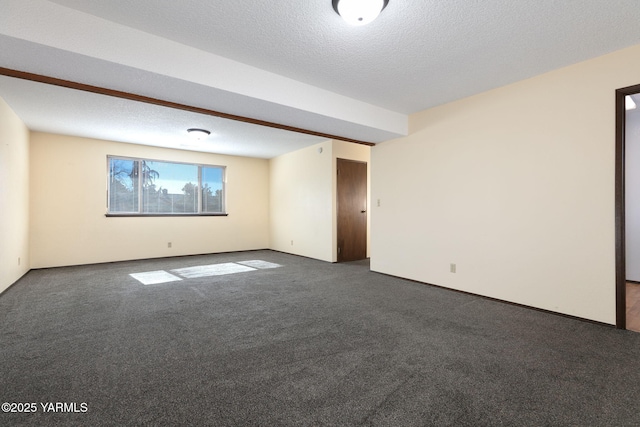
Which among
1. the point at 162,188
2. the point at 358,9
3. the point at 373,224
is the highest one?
the point at 358,9

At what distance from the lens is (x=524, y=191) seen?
307 centimetres

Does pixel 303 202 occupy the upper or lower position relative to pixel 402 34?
lower

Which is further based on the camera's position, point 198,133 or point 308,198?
point 308,198

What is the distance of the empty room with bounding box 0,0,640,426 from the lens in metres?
1.66

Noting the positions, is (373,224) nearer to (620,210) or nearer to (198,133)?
(620,210)

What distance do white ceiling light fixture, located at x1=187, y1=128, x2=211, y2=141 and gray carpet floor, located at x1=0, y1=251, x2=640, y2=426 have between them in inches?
103

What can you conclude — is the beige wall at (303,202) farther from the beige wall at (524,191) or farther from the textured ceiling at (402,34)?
the textured ceiling at (402,34)

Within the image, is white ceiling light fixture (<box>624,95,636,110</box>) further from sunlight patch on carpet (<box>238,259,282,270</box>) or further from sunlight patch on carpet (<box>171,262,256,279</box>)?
sunlight patch on carpet (<box>171,262,256,279</box>)

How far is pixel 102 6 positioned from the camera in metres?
2.02

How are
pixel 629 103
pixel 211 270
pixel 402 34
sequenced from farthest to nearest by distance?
pixel 211 270 → pixel 629 103 → pixel 402 34

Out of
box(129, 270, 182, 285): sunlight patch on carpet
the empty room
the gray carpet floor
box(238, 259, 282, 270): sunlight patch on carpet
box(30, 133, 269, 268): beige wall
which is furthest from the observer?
box(238, 259, 282, 270): sunlight patch on carpet

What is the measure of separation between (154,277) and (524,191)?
489cm

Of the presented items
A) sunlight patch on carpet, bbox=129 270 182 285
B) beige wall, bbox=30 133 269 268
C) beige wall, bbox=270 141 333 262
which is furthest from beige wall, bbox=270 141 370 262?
sunlight patch on carpet, bbox=129 270 182 285

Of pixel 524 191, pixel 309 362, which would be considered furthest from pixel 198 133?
pixel 524 191
